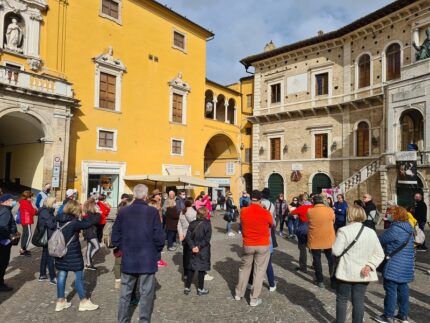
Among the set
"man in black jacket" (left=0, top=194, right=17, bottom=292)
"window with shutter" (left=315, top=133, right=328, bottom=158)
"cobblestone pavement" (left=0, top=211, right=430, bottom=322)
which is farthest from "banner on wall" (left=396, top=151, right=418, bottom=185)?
"man in black jacket" (left=0, top=194, right=17, bottom=292)

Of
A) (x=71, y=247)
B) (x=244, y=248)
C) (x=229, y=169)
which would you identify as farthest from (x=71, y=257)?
(x=229, y=169)

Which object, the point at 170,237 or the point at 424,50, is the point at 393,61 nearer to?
the point at 424,50

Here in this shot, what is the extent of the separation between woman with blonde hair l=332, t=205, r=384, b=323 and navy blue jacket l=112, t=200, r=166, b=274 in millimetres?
2368

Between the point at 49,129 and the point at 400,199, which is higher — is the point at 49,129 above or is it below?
above

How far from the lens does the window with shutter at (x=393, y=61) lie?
66.4 ft

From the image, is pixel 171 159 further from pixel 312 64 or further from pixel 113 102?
pixel 312 64

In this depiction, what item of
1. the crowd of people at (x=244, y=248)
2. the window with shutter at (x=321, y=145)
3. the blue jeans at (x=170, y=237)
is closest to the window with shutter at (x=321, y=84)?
the window with shutter at (x=321, y=145)

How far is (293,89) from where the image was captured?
1024 inches

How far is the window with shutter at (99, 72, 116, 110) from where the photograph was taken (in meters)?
19.5

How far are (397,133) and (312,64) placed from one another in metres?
9.75

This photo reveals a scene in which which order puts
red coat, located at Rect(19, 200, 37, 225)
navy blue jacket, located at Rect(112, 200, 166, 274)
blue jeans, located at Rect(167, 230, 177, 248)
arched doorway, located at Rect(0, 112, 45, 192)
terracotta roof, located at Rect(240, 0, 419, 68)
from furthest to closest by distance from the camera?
terracotta roof, located at Rect(240, 0, 419, 68)
arched doorway, located at Rect(0, 112, 45, 192)
blue jeans, located at Rect(167, 230, 177, 248)
red coat, located at Rect(19, 200, 37, 225)
navy blue jacket, located at Rect(112, 200, 166, 274)

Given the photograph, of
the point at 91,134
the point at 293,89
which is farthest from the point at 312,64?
the point at 91,134

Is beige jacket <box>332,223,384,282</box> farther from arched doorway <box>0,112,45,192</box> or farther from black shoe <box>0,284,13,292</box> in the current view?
arched doorway <box>0,112,45,192</box>

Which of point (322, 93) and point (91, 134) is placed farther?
point (322, 93)
